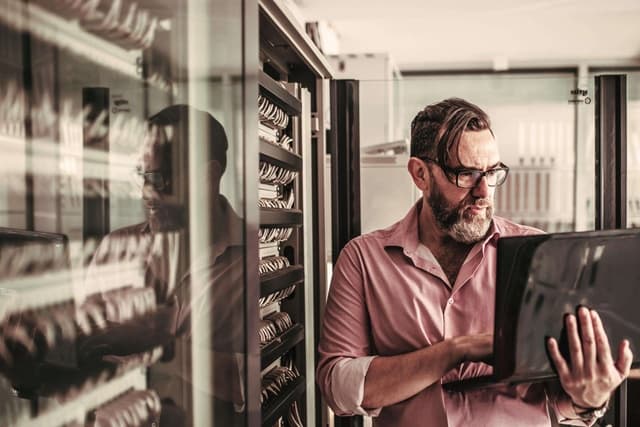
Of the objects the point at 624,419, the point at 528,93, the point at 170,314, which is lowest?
the point at 624,419

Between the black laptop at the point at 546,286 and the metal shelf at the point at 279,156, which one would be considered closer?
the black laptop at the point at 546,286

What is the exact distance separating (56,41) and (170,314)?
17.5 inches

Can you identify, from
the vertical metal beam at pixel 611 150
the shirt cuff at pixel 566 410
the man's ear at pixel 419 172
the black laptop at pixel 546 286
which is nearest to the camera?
the black laptop at pixel 546 286

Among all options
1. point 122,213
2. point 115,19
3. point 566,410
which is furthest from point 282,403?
point 115,19

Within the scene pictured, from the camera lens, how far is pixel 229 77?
1164 millimetres

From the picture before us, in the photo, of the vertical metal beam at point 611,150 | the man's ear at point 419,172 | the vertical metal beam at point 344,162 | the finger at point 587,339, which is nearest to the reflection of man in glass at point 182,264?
the finger at point 587,339

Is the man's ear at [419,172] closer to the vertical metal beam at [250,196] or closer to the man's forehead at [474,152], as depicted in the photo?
the man's forehead at [474,152]

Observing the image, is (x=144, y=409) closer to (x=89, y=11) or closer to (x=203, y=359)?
(x=203, y=359)

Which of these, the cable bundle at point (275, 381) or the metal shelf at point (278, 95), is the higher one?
the metal shelf at point (278, 95)

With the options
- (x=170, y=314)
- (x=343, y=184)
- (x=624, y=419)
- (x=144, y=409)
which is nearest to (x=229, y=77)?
(x=170, y=314)

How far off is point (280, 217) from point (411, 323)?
43cm

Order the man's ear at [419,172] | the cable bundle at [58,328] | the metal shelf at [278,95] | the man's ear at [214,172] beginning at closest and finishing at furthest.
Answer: the cable bundle at [58,328]
the man's ear at [214,172]
the metal shelf at [278,95]
the man's ear at [419,172]

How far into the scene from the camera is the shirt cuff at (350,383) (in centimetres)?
163

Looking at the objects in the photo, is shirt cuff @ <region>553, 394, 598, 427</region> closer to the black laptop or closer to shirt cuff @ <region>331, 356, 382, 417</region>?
the black laptop
